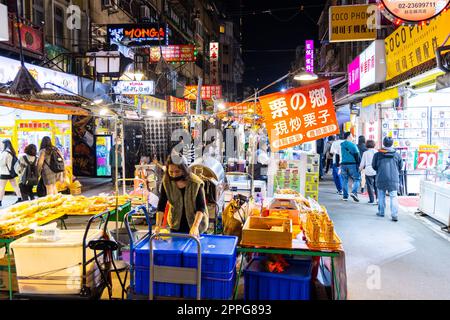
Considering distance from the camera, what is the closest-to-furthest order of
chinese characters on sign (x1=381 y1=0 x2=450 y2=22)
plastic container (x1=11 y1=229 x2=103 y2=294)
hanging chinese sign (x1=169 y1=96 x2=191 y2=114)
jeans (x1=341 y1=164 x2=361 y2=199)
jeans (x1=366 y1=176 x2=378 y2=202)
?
plastic container (x1=11 y1=229 x2=103 y2=294) < chinese characters on sign (x1=381 y1=0 x2=450 y2=22) < jeans (x1=366 y1=176 x2=378 y2=202) < jeans (x1=341 y1=164 x2=361 y2=199) < hanging chinese sign (x1=169 y1=96 x2=191 y2=114)

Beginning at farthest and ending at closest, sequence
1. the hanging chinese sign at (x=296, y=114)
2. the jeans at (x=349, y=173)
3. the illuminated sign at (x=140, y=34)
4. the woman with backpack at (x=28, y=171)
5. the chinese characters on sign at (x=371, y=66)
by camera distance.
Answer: the illuminated sign at (x=140, y=34) → the jeans at (x=349, y=173) → the chinese characters on sign at (x=371, y=66) → the woman with backpack at (x=28, y=171) → the hanging chinese sign at (x=296, y=114)

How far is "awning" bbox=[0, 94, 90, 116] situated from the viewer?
9.43 m

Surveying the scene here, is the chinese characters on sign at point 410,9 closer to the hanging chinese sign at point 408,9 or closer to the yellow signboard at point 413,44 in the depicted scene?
the hanging chinese sign at point 408,9

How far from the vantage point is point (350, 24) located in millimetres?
12195

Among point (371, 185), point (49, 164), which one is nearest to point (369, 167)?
point (371, 185)

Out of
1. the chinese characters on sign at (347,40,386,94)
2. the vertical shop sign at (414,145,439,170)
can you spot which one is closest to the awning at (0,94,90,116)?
the chinese characters on sign at (347,40,386,94)

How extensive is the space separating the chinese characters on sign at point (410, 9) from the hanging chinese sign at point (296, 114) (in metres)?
1.68

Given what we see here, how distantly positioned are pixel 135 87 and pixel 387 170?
10.5 meters

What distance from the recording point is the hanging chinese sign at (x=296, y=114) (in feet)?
20.7

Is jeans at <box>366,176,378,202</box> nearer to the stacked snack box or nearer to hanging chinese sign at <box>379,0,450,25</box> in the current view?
the stacked snack box

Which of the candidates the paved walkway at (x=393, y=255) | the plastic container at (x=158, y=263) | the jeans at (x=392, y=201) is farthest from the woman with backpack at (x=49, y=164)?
the jeans at (x=392, y=201)

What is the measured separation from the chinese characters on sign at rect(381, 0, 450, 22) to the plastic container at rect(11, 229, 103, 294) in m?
6.13

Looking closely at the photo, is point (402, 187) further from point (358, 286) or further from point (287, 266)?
point (287, 266)

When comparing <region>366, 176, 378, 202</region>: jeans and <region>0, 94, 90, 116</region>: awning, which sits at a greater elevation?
<region>0, 94, 90, 116</region>: awning
